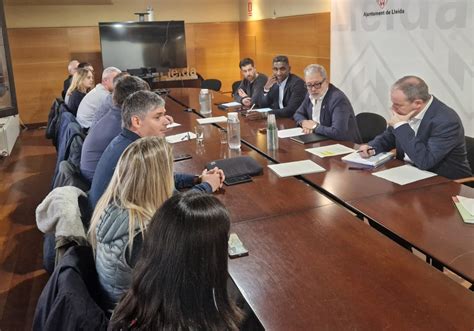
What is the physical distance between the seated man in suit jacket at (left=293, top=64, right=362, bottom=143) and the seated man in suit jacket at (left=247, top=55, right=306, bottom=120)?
52cm

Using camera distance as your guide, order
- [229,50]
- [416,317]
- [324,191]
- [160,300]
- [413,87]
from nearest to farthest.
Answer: [160,300] < [416,317] < [324,191] < [413,87] < [229,50]

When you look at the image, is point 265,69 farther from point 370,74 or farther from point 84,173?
point 84,173

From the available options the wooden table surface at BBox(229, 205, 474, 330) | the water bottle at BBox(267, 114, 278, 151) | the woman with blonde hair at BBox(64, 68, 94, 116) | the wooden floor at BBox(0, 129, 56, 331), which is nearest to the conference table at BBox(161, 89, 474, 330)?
the wooden table surface at BBox(229, 205, 474, 330)

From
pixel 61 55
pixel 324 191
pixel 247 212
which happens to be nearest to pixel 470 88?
pixel 324 191

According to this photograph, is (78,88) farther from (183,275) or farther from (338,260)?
(183,275)

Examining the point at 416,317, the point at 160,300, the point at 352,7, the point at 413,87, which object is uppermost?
the point at 352,7

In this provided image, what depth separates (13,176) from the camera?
5109 millimetres

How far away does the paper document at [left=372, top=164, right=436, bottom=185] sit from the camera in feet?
7.44

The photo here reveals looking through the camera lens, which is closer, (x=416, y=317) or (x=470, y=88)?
(x=416, y=317)

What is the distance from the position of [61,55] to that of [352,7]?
5355 millimetres

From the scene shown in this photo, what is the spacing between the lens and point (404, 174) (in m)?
2.36

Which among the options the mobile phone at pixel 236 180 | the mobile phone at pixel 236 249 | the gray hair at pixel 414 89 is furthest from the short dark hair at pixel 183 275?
the gray hair at pixel 414 89

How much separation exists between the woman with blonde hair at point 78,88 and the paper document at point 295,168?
10.8ft

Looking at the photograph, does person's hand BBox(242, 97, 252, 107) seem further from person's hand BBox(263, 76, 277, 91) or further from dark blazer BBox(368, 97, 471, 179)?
dark blazer BBox(368, 97, 471, 179)
